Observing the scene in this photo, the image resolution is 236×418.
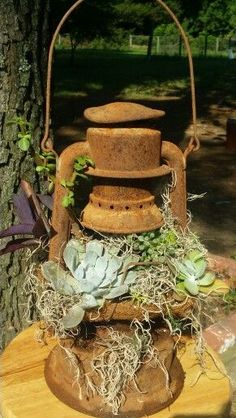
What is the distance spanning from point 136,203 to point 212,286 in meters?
0.26

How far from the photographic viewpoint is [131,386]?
144cm

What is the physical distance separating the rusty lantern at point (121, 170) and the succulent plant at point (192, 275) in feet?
0.38

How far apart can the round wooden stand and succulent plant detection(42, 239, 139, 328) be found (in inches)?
12.2

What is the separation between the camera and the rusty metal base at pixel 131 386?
1.44m

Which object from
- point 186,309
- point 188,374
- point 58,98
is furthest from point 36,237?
point 58,98

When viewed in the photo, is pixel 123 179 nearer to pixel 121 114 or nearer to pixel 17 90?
pixel 121 114

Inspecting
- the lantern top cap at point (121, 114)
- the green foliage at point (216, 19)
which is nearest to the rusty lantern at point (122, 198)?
the lantern top cap at point (121, 114)

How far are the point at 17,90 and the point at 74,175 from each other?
0.62 m

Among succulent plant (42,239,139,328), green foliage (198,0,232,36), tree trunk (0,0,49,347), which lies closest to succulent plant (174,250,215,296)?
succulent plant (42,239,139,328)

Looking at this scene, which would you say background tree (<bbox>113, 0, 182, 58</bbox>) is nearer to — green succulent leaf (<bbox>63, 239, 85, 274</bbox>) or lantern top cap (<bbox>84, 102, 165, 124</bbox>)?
lantern top cap (<bbox>84, 102, 165, 124</bbox>)

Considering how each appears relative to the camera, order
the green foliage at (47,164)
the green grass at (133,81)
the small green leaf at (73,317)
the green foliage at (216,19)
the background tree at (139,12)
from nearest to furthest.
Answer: the small green leaf at (73,317), the green foliage at (47,164), the green grass at (133,81), the background tree at (139,12), the green foliage at (216,19)

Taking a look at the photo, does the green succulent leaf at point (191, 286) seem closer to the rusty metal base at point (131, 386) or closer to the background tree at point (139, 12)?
the rusty metal base at point (131, 386)

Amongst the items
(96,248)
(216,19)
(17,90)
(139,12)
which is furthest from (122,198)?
(216,19)

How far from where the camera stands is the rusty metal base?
1.44m
